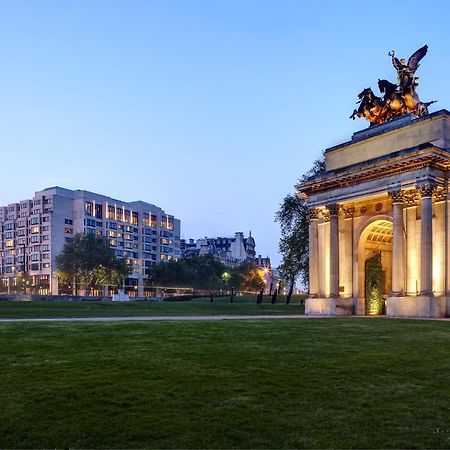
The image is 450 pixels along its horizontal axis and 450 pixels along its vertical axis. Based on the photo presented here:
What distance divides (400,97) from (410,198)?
9939 mm

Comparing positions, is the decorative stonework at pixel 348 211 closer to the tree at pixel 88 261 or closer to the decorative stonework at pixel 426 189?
the decorative stonework at pixel 426 189

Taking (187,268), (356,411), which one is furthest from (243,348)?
(187,268)

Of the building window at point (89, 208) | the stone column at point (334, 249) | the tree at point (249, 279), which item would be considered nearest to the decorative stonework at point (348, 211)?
the stone column at point (334, 249)

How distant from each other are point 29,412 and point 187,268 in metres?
131

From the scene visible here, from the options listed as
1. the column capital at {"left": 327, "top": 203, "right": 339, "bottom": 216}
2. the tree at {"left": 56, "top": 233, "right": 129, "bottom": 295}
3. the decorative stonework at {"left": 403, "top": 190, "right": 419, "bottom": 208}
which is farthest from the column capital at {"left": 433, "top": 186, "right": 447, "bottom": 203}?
the tree at {"left": 56, "top": 233, "right": 129, "bottom": 295}

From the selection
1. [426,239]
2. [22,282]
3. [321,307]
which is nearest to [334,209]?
[321,307]

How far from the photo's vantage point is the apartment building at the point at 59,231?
150500 mm

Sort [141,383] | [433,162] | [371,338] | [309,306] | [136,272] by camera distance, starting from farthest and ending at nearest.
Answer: [136,272]
[309,306]
[433,162]
[371,338]
[141,383]

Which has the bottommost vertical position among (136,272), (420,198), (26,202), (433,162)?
(136,272)

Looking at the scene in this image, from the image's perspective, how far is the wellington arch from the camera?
117ft

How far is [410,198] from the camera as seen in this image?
37000 millimetres

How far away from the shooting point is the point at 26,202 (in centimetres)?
15712

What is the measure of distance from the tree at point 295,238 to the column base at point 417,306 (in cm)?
2196

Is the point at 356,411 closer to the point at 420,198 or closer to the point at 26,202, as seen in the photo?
the point at 420,198
